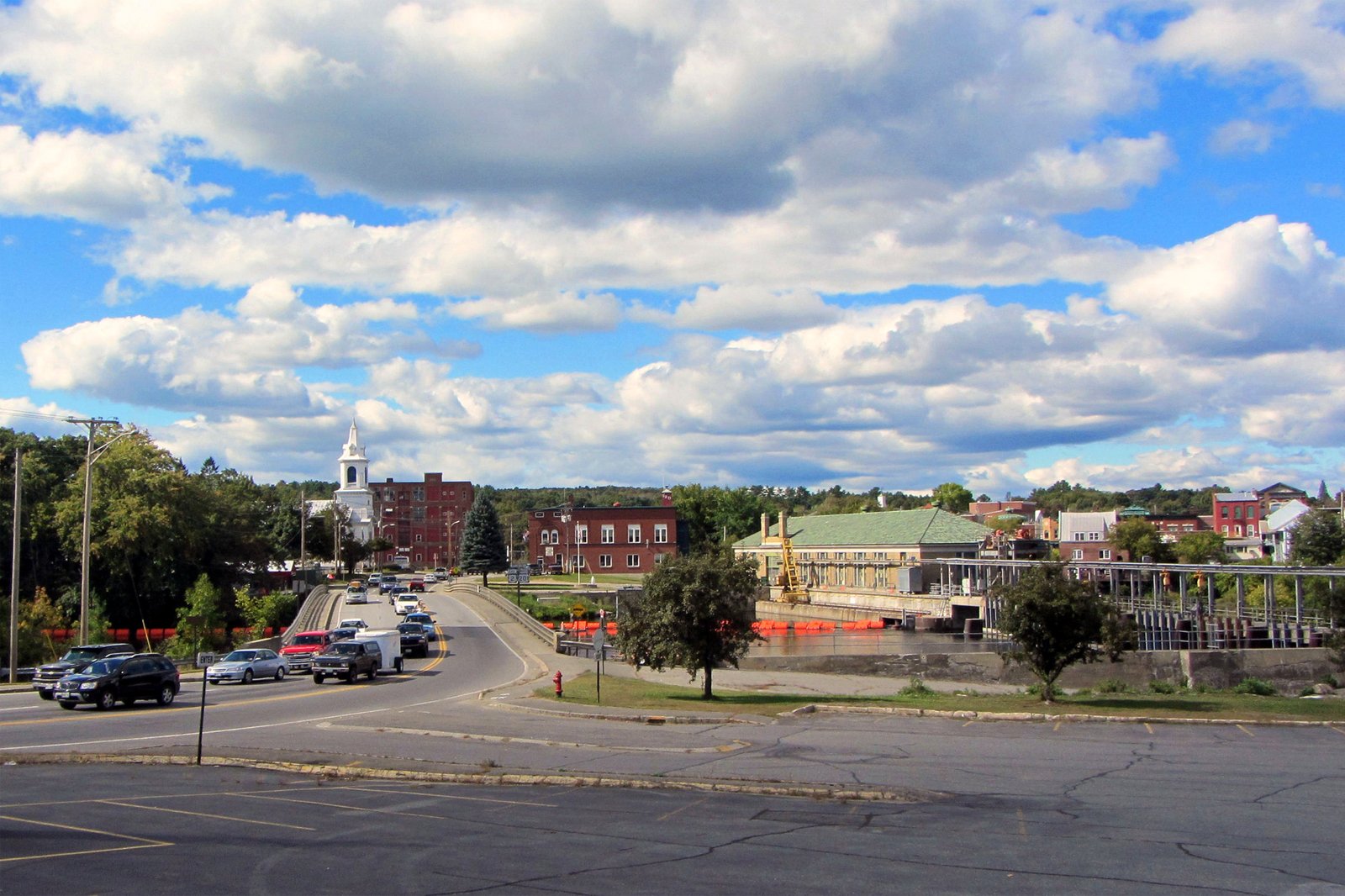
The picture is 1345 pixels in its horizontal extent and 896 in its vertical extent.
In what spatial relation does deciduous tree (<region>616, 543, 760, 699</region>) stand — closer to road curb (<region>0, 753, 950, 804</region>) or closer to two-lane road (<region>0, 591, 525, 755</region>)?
two-lane road (<region>0, 591, 525, 755</region>)

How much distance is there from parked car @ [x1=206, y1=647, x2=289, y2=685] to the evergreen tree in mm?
71787

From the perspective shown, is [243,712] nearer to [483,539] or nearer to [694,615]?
[694,615]

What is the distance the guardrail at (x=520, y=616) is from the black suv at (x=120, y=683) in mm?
24242

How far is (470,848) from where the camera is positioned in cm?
1307

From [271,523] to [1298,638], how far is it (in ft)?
353

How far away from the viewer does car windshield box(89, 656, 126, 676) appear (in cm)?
3144

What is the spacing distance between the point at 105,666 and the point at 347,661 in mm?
10209

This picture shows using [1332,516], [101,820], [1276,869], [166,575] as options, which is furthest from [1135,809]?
[1332,516]

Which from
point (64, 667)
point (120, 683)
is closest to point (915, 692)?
point (120, 683)

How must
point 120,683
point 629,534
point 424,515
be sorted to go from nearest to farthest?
point 120,683 < point 629,534 < point 424,515

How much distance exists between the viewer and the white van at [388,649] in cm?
4409

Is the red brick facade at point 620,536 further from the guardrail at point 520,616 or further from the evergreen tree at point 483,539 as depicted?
the guardrail at point 520,616

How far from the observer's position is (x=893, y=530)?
95.7 meters

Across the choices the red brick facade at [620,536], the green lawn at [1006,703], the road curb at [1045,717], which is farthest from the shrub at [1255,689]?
the red brick facade at [620,536]
